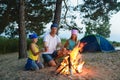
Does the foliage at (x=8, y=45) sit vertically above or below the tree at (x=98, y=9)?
below

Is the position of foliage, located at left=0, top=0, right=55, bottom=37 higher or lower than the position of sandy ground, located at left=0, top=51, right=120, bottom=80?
higher

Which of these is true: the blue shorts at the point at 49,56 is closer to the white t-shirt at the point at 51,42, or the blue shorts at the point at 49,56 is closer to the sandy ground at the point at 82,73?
the white t-shirt at the point at 51,42

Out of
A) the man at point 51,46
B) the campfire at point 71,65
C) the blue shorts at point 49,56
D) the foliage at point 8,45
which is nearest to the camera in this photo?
the campfire at point 71,65

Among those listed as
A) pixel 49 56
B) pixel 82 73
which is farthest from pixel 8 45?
pixel 82 73

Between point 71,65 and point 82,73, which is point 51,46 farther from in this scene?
point 82,73

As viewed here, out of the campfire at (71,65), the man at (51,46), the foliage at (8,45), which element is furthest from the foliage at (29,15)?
the campfire at (71,65)

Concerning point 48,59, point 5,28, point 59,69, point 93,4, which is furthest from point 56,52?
point 5,28

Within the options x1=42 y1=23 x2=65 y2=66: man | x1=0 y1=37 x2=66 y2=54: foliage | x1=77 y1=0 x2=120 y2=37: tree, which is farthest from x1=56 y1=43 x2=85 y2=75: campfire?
x1=0 y1=37 x2=66 y2=54: foliage

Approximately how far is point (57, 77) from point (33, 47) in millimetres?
1894

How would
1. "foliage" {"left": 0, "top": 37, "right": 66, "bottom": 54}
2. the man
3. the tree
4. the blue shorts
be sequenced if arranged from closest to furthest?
the man
the blue shorts
the tree
"foliage" {"left": 0, "top": 37, "right": 66, "bottom": 54}

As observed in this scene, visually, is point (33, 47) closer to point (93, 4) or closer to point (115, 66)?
point (115, 66)

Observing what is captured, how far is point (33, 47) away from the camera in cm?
1134

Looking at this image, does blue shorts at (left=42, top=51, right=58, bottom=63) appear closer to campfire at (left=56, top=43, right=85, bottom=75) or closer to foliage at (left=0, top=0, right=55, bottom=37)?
campfire at (left=56, top=43, right=85, bottom=75)

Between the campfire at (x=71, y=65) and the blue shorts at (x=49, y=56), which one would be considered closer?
the campfire at (x=71, y=65)
